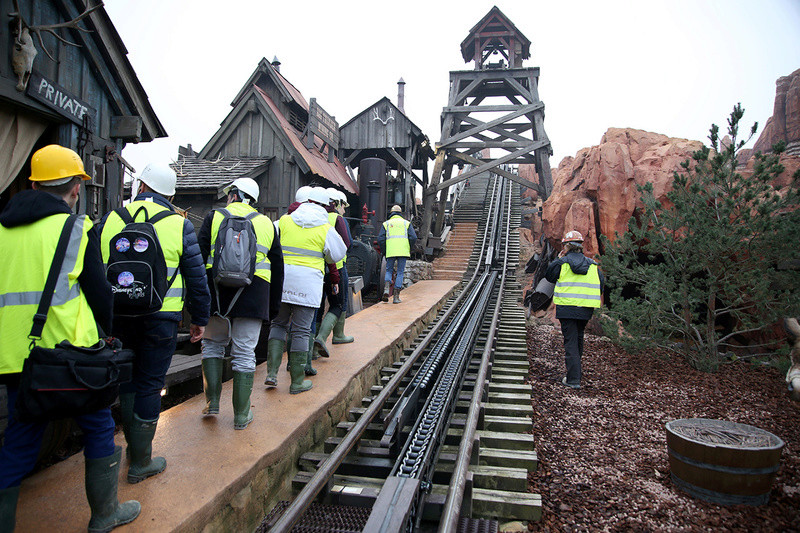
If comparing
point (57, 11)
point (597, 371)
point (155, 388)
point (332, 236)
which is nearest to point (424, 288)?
point (597, 371)

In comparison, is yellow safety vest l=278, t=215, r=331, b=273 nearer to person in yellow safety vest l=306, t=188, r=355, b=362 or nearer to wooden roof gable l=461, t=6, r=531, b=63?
person in yellow safety vest l=306, t=188, r=355, b=362

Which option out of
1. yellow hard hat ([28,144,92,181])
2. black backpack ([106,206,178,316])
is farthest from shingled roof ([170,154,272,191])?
yellow hard hat ([28,144,92,181])

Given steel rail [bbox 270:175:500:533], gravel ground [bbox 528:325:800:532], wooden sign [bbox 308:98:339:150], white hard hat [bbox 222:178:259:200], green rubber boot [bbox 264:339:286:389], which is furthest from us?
wooden sign [bbox 308:98:339:150]

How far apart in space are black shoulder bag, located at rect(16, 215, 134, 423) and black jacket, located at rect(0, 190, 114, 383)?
98mm

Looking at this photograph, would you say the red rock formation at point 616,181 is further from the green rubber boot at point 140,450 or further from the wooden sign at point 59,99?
the green rubber boot at point 140,450

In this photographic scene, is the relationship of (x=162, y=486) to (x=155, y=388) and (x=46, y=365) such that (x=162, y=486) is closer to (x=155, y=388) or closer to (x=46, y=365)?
(x=155, y=388)

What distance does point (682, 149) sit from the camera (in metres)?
9.39

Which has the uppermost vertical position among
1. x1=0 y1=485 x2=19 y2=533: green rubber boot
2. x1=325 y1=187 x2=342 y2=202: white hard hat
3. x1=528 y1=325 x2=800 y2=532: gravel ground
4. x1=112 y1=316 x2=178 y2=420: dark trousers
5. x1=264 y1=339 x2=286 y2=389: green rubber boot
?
x1=325 y1=187 x2=342 y2=202: white hard hat

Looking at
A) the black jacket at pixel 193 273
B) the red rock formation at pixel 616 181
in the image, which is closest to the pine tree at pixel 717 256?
the red rock formation at pixel 616 181

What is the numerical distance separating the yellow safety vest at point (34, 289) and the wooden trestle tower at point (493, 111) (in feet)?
48.3

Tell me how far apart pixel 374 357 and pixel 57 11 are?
5.00 meters

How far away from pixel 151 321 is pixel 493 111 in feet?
53.1

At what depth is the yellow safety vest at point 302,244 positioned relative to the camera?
14.2 ft

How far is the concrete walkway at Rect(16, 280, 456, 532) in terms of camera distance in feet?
7.77
